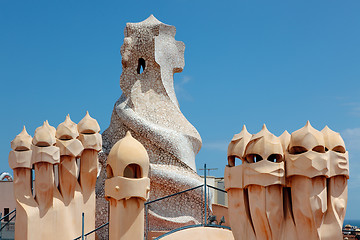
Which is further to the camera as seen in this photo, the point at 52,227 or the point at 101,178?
the point at 101,178

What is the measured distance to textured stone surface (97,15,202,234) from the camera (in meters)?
12.2

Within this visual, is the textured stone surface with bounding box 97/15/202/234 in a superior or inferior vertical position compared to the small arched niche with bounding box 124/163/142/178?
superior

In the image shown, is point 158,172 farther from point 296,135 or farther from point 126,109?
point 296,135

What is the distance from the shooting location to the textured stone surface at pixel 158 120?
12250 mm

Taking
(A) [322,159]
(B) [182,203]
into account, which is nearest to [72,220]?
(B) [182,203]

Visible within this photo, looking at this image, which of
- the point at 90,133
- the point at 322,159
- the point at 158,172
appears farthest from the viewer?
the point at 158,172

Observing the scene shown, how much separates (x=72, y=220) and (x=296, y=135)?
5.32 metres

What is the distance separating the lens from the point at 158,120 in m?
13.0

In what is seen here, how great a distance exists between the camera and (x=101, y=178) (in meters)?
12.9

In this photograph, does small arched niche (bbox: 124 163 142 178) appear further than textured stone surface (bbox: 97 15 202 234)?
No

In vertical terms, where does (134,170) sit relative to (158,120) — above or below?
below

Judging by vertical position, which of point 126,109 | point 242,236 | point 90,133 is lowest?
point 242,236

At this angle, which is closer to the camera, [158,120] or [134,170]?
[134,170]

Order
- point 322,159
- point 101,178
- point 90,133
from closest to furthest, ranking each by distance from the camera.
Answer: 1. point 322,159
2. point 90,133
3. point 101,178
